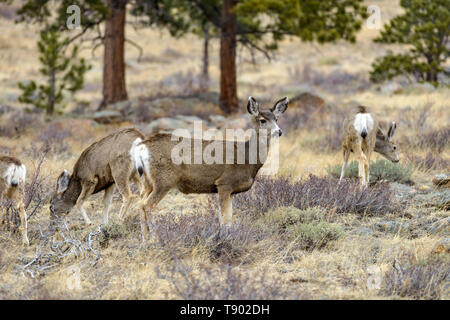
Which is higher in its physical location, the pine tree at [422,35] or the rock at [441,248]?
the pine tree at [422,35]

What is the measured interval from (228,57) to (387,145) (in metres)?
9.03

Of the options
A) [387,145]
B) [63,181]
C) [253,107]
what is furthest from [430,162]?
[63,181]

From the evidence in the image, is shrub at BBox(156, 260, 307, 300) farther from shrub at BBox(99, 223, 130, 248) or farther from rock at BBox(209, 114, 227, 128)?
rock at BBox(209, 114, 227, 128)

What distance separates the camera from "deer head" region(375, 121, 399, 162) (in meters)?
11.0

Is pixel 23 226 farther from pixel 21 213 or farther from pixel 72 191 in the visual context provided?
pixel 72 191

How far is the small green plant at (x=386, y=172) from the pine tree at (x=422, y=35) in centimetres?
1190

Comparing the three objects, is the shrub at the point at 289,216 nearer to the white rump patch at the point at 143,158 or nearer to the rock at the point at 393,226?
the rock at the point at 393,226

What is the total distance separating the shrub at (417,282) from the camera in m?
5.51

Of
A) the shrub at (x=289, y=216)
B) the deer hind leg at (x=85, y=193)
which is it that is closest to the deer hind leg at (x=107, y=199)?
the deer hind leg at (x=85, y=193)

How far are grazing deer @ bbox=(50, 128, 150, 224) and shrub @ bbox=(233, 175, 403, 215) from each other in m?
1.60

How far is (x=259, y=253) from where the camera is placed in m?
6.55

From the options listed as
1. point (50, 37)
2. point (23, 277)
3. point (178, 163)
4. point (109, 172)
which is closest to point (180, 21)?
point (50, 37)

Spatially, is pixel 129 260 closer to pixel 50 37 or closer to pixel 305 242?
pixel 305 242

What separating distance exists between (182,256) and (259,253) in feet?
2.78
